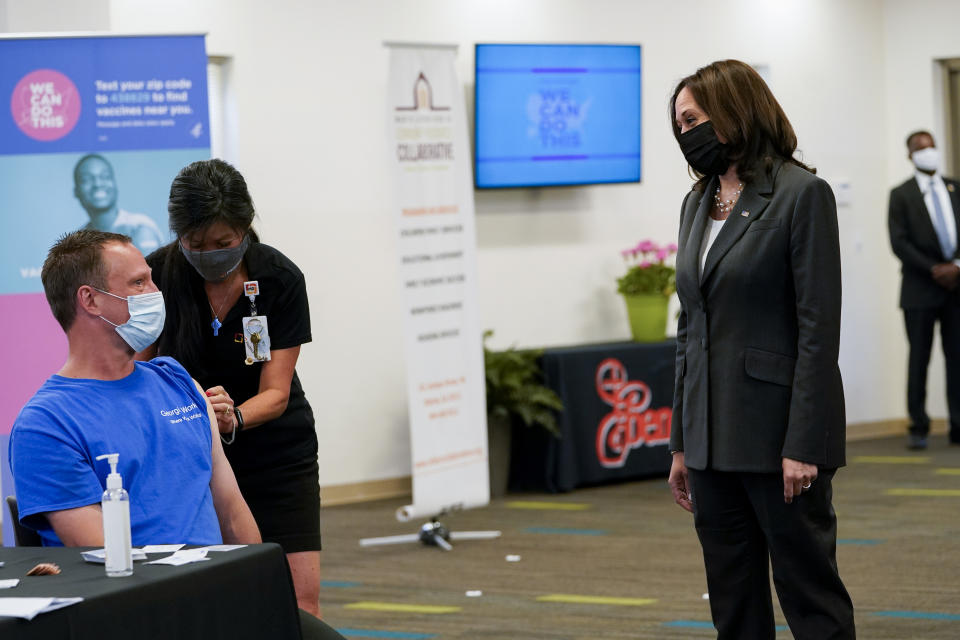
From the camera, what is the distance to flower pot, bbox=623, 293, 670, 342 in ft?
26.2

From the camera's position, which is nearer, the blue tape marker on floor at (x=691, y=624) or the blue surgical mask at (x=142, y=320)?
the blue surgical mask at (x=142, y=320)

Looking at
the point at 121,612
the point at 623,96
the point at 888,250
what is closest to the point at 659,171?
the point at 623,96

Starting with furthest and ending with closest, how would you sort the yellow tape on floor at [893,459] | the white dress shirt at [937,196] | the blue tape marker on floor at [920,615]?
the white dress shirt at [937,196], the yellow tape on floor at [893,459], the blue tape marker on floor at [920,615]

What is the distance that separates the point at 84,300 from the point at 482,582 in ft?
10.1

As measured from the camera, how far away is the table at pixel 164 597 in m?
2.02

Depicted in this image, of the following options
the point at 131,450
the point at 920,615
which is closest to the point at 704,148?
the point at 131,450

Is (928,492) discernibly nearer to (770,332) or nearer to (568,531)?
(568,531)

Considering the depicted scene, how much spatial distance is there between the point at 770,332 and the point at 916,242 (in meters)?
6.17

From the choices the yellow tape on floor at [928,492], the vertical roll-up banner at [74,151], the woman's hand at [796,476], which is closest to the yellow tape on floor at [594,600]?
the vertical roll-up banner at [74,151]

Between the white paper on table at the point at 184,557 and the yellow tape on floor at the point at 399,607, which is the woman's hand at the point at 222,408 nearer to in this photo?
the white paper on table at the point at 184,557

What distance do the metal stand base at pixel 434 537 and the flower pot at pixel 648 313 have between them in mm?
2064

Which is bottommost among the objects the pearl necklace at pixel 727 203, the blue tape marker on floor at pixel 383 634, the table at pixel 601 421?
the blue tape marker on floor at pixel 383 634

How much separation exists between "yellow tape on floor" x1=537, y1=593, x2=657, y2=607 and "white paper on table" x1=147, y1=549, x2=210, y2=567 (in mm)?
2766

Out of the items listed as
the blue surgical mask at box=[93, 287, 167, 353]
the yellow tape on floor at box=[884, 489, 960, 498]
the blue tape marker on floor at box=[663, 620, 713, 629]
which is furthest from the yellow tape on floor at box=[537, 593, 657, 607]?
the blue surgical mask at box=[93, 287, 167, 353]
